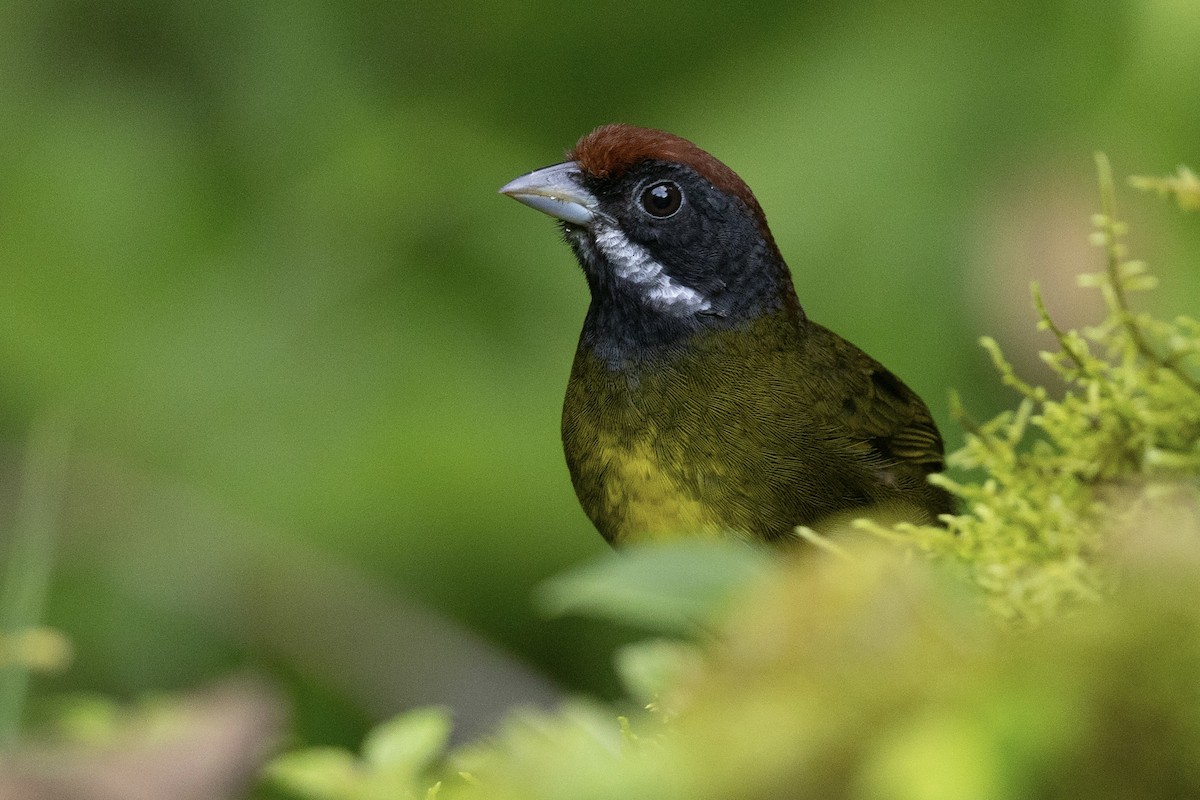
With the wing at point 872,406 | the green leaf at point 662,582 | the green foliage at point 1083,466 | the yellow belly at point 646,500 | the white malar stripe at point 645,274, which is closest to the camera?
the green leaf at point 662,582

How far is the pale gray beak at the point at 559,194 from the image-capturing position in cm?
263

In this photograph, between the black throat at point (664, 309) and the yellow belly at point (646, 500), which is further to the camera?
the black throat at point (664, 309)

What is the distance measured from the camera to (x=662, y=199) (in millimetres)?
2629

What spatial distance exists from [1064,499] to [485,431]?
2.81 meters

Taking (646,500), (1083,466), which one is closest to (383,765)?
(1083,466)

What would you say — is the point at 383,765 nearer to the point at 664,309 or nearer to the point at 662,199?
the point at 664,309

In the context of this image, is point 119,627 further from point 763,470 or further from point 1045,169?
point 1045,169

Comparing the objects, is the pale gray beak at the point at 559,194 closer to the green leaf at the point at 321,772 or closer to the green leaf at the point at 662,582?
the green leaf at the point at 321,772

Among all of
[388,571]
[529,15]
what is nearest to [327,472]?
[388,571]

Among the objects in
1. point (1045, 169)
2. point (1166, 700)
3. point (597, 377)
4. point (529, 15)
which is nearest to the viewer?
point (1166, 700)

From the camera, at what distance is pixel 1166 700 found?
0.72 m

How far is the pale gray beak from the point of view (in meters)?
2.63

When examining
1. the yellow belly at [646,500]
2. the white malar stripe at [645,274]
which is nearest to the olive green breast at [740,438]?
the yellow belly at [646,500]

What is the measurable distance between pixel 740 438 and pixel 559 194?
2.18 ft
